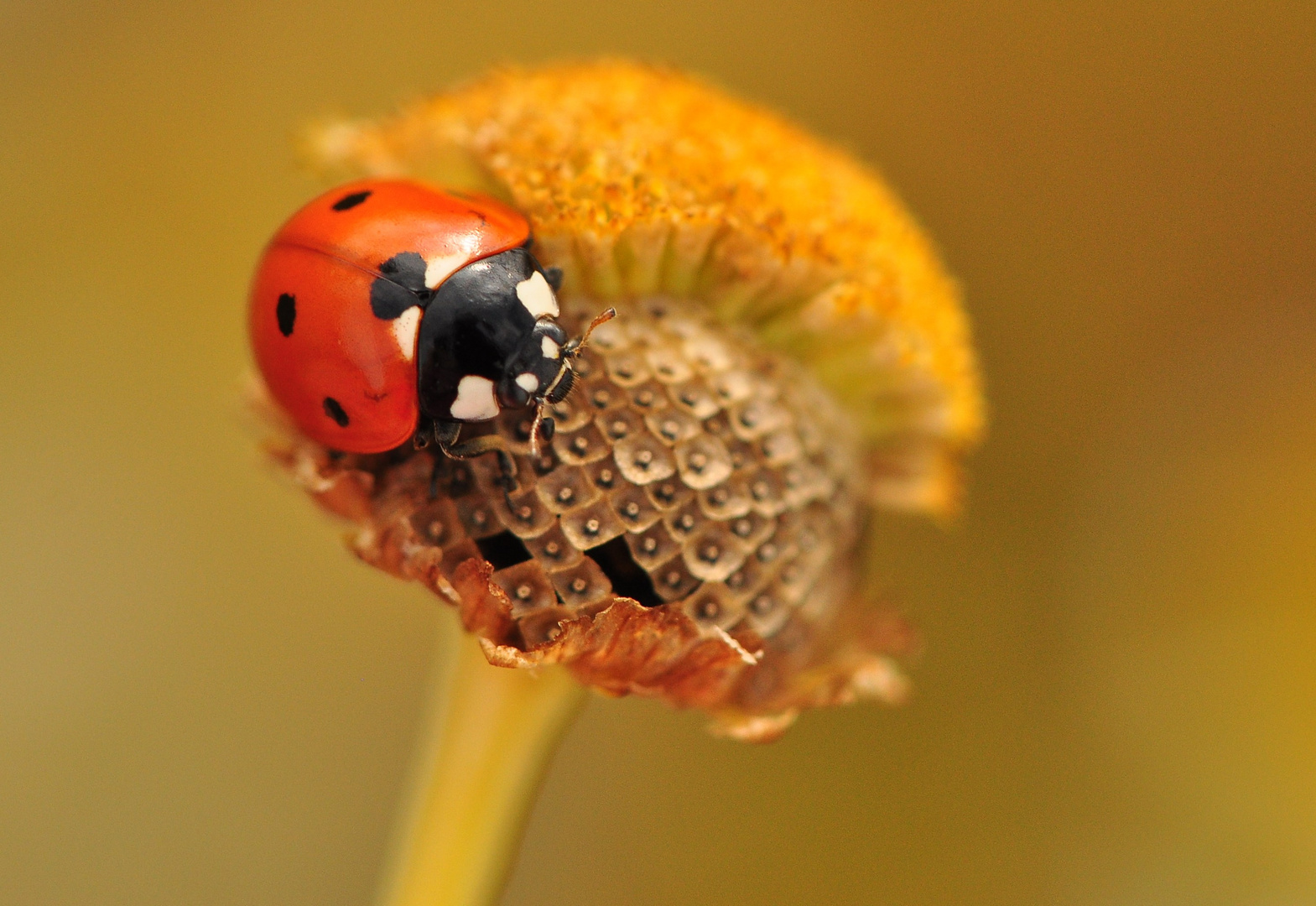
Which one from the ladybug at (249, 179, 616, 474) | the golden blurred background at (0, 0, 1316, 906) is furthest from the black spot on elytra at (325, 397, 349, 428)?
the golden blurred background at (0, 0, 1316, 906)

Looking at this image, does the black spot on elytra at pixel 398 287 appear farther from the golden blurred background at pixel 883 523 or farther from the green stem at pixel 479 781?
the golden blurred background at pixel 883 523

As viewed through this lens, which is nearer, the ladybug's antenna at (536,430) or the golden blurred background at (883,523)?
the ladybug's antenna at (536,430)

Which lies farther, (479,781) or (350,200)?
(479,781)

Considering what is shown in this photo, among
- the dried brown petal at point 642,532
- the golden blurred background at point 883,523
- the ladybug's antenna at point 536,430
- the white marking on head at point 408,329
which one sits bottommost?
the golden blurred background at point 883,523

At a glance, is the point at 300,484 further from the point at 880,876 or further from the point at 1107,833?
the point at 1107,833

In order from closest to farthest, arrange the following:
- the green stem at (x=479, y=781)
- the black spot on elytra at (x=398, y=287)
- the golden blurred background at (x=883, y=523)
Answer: the black spot on elytra at (x=398, y=287) → the green stem at (x=479, y=781) → the golden blurred background at (x=883, y=523)

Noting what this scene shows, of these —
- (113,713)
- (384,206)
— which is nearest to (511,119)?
(384,206)

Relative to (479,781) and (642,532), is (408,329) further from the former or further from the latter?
(479,781)

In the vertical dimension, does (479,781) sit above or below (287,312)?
below

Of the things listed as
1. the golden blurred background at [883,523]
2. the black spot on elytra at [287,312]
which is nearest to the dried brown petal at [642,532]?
the black spot on elytra at [287,312]

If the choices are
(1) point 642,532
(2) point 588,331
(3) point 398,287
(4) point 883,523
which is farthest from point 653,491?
(4) point 883,523
